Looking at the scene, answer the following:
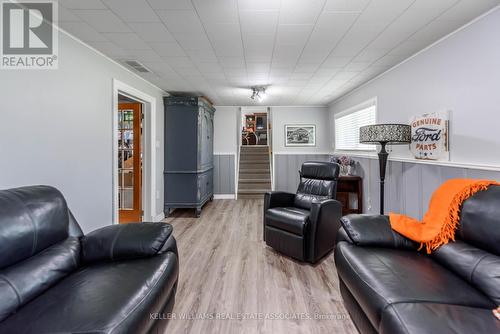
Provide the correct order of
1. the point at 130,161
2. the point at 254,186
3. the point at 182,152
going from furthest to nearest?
the point at 254,186 < the point at 182,152 < the point at 130,161

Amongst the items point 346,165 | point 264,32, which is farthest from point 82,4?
point 346,165

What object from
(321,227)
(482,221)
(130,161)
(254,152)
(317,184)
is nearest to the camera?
(482,221)

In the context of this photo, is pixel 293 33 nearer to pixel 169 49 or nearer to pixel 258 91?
pixel 169 49

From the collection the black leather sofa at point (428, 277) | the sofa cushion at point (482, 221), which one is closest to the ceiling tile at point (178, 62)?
the black leather sofa at point (428, 277)

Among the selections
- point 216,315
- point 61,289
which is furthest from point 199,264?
point 61,289

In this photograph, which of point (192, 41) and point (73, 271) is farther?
point (192, 41)

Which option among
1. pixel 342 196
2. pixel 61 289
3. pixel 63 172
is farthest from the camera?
pixel 342 196

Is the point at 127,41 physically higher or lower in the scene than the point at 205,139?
higher

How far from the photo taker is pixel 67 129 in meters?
2.22

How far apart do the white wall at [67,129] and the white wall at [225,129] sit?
9.87 feet

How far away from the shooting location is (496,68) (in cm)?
187

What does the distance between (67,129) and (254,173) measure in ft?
15.6

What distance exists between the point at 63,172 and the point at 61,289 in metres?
1.37

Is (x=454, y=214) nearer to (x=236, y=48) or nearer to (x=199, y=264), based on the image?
(x=199, y=264)
